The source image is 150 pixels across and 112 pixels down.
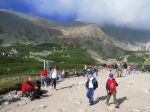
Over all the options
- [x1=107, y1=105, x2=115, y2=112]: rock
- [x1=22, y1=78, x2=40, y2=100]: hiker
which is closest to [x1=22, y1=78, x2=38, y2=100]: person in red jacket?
[x1=22, y1=78, x2=40, y2=100]: hiker

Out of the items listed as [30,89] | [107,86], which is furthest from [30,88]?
[107,86]

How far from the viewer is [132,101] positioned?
2522cm

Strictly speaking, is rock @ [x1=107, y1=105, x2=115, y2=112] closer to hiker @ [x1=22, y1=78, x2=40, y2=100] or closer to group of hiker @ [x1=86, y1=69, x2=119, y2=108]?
group of hiker @ [x1=86, y1=69, x2=119, y2=108]

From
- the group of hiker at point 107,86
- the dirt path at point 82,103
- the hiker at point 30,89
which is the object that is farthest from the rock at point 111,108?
the hiker at point 30,89

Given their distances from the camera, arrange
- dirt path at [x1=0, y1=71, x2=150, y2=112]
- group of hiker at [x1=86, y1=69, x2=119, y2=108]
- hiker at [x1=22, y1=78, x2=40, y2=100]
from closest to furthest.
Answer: group of hiker at [x1=86, y1=69, x2=119, y2=108]
dirt path at [x1=0, y1=71, x2=150, y2=112]
hiker at [x1=22, y1=78, x2=40, y2=100]

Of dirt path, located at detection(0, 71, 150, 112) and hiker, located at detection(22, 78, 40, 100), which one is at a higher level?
hiker, located at detection(22, 78, 40, 100)

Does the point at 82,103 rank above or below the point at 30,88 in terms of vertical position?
below

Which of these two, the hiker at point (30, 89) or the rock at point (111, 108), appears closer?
the rock at point (111, 108)

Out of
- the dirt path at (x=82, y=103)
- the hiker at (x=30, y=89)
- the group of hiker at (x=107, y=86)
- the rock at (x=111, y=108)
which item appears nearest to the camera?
the rock at (x=111, y=108)

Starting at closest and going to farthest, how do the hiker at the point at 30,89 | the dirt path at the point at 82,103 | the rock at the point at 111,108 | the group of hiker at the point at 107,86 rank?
the rock at the point at 111,108
the group of hiker at the point at 107,86
the dirt path at the point at 82,103
the hiker at the point at 30,89

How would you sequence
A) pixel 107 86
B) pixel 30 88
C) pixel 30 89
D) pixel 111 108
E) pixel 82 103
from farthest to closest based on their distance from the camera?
pixel 30 89, pixel 30 88, pixel 82 103, pixel 107 86, pixel 111 108

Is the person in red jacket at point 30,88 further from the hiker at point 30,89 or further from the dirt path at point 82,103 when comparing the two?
the dirt path at point 82,103

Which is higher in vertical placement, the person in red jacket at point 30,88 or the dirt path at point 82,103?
the person in red jacket at point 30,88

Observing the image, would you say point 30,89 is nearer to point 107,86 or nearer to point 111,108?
point 107,86
